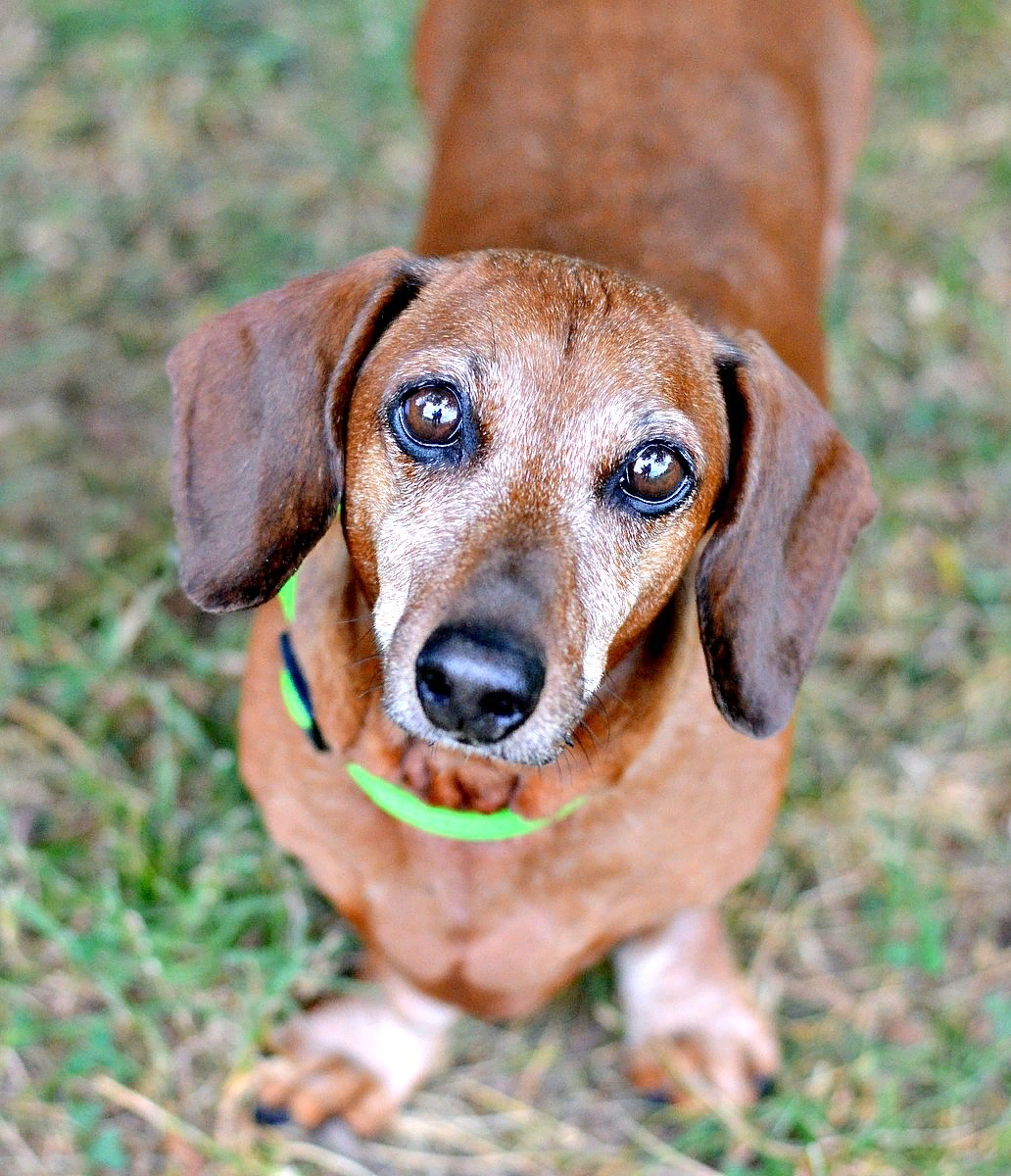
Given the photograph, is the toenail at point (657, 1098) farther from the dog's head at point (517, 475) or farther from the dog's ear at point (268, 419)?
the dog's ear at point (268, 419)

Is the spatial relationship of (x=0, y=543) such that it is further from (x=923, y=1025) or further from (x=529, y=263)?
(x=923, y=1025)

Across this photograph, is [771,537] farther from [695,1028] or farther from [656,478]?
[695,1028]

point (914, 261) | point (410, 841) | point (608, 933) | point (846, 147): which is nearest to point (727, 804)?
point (608, 933)

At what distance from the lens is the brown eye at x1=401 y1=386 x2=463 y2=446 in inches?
86.4

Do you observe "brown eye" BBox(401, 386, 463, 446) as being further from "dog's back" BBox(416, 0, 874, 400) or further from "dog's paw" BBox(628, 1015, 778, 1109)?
"dog's paw" BBox(628, 1015, 778, 1109)

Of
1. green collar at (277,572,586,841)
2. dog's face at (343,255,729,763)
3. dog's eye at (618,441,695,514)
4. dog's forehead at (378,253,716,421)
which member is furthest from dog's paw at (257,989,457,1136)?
dog's forehead at (378,253,716,421)

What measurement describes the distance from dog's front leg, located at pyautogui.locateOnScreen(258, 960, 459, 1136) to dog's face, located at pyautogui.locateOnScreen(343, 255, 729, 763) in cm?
Result: 122

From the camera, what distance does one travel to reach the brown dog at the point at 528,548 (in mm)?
2178

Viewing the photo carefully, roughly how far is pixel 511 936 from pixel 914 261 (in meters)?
3.03

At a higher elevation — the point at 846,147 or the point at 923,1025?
the point at 846,147

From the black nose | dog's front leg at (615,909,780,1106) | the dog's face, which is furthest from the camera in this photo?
dog's front leg at (615,909,780,1106)

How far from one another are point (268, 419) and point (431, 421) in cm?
30

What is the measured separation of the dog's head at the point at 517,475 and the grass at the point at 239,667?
1260 mm

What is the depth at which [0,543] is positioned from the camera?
379 centimetres
